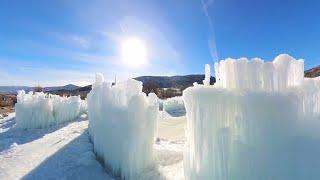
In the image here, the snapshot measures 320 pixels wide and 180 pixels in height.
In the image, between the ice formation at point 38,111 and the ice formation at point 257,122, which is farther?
the ice formation at point 38,111

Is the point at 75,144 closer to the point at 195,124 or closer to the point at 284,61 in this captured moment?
the point at 195,124

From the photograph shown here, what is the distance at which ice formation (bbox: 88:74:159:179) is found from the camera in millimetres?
9508

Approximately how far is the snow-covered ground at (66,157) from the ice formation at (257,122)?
7.55 ft

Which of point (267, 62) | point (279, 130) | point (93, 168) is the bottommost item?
point (93, 168)

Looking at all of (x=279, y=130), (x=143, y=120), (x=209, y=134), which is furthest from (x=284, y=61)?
(x=143, y=120)

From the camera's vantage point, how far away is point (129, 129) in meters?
9.59

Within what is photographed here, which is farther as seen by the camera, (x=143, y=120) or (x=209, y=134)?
(x=143, y=120)

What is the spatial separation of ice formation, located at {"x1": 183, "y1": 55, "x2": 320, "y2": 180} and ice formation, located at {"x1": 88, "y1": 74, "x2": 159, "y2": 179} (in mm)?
2911

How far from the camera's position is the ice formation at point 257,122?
596cm

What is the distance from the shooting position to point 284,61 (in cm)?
633

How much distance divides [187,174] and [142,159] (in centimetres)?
257

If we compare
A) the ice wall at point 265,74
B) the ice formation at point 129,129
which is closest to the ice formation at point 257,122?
the ice wall at point 265,74

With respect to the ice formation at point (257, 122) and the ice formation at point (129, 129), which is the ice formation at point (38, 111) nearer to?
the ice formation at point (129, 129)

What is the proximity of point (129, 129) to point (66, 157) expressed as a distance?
3.28 meters
